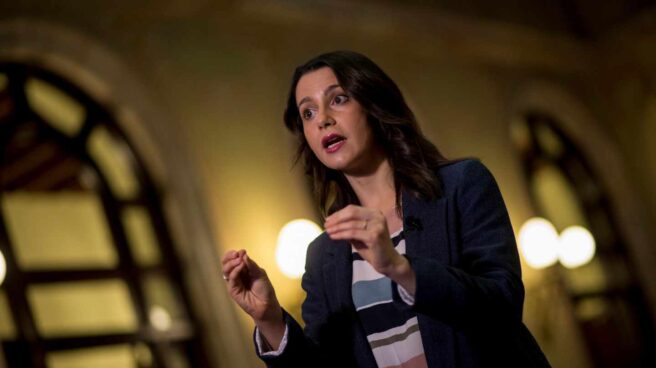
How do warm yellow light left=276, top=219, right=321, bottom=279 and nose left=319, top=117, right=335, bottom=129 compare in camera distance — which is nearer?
nose left=319, top=117, right=335, bottom=129

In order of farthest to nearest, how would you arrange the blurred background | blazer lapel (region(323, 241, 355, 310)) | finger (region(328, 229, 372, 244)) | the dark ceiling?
the dark ceiling
the blurred background
blazer lapel (region(323, 241, 355, 310))
finger (region(328, 229, 372, 244))

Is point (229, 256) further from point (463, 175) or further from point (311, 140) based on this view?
point (463, 175)

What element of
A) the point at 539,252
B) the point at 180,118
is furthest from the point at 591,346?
the point at 180,118

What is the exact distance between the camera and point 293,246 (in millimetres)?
7266

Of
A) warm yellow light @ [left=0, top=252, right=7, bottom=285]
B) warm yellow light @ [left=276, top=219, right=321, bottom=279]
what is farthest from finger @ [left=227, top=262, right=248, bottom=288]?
warm yellow light @ [left=276, top=219, right=321, bottom=279]

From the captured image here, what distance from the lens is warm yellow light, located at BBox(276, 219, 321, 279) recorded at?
23.8 ft

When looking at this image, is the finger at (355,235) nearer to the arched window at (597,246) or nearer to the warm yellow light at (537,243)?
the warm yellow light at (537,243)

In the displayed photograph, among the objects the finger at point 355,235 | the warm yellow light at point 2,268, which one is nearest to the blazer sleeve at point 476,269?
the finger at point 355,235

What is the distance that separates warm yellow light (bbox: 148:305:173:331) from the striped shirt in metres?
5.01

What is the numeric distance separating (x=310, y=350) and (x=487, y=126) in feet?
29.1

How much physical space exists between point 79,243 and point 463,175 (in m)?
5.07

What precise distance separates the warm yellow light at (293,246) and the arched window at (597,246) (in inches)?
152

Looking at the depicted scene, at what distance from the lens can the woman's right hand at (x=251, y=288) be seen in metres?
1.95

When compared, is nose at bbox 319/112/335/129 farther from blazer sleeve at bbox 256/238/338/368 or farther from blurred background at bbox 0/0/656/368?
blurred background at bbox 0/0/656/368
